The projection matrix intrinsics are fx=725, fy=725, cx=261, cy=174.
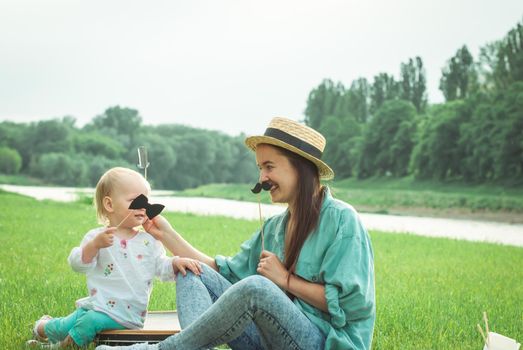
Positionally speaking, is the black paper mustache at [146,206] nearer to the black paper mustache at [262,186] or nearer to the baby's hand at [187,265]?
the baby's hand at [187,265]

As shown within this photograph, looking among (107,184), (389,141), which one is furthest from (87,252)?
(389,141)

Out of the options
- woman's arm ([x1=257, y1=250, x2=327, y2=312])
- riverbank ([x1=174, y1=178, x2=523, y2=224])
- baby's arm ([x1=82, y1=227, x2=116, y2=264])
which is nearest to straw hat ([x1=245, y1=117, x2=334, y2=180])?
woman's arm ([x1=257, y1=250, x2=327, y2=312])

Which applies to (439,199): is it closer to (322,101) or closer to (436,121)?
(436,121)

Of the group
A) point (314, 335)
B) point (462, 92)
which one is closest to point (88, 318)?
point (314, 335)

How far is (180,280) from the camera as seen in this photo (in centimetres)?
337

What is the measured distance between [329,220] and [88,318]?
1349 millimetres

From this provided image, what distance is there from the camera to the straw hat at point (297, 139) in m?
3.15

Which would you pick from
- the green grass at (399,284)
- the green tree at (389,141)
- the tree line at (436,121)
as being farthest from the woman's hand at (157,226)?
the green tree at (389,141)

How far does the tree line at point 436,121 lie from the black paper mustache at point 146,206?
105 feet

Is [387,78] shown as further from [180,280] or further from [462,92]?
[180,280]

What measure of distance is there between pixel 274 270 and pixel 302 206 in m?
0.30

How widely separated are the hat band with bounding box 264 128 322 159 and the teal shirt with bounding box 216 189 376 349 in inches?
8.1

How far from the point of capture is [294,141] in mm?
3146

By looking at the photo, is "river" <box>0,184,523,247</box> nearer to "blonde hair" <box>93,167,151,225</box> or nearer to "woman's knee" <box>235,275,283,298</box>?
"blonde hair" <box>93,167,151,225</box>
